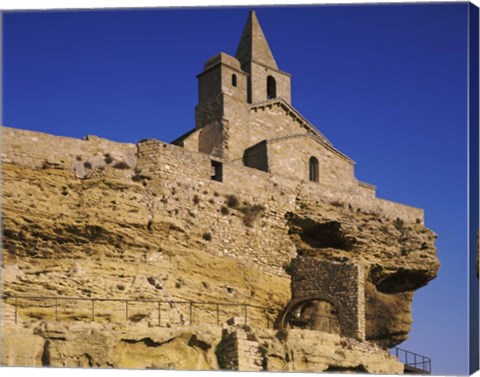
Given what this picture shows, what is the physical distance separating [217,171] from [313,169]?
4.13 m

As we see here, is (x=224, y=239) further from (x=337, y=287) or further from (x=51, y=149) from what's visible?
(x=51, y=149)

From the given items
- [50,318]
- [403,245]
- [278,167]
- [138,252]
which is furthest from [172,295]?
[403,245]

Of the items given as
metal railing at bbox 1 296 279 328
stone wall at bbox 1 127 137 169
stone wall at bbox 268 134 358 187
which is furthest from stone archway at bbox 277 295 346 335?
stone wall at bbox 1 127 137 169

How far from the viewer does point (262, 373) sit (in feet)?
77.9

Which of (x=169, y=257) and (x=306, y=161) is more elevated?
(x=306, y=161)

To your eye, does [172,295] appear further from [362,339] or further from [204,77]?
[204,77]

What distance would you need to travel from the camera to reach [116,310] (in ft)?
86.1

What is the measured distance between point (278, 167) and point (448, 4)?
10.3 meters

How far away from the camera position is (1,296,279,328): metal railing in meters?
25.4

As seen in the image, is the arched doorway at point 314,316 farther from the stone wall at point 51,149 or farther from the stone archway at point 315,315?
the stone wall at point 51,149

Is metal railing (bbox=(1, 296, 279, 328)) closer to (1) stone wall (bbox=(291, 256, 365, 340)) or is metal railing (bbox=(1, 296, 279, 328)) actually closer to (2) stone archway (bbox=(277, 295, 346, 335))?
(2) stone archway (bbox=(277, 295, 346, 335))

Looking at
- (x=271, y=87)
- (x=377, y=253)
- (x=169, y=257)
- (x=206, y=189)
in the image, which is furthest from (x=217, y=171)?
(x=271, y=87)

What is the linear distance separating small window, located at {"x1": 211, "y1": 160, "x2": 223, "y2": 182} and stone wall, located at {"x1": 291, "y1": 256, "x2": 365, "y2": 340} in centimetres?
318

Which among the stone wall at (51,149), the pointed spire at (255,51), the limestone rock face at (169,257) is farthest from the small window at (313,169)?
Answer: the stone wall at (51,149)
